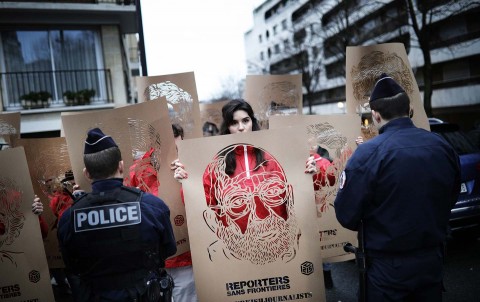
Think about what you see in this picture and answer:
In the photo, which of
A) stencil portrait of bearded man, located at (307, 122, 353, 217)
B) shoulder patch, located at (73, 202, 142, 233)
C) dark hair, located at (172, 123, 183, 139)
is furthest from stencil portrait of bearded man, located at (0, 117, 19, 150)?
stencil portrait of bearded man, located at (307, 122, 353, 217)

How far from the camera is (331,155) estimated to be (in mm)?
2902

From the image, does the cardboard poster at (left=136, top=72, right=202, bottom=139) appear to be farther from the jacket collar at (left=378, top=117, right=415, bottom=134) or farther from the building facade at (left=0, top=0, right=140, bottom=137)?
the building facade at (left=0, top=0, right=140, bottom=137)

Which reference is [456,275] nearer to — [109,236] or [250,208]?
[250,208]

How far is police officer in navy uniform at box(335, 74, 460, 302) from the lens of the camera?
189cm

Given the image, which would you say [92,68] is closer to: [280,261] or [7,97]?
[7,97]

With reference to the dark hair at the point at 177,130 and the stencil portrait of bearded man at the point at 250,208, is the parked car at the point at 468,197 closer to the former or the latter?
the stencil portrait of bearded man at the point at 250,208

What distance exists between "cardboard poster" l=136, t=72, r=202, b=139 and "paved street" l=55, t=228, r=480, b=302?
2.36 metres

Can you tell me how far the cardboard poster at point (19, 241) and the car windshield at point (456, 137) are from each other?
4.56 m

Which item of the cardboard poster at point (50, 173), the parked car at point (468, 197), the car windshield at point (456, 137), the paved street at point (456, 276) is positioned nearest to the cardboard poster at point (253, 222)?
the cardboard poster at point (50, 173)

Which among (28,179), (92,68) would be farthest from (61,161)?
(92,68)

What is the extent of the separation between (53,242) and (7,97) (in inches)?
442

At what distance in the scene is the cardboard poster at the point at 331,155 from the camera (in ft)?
9.21

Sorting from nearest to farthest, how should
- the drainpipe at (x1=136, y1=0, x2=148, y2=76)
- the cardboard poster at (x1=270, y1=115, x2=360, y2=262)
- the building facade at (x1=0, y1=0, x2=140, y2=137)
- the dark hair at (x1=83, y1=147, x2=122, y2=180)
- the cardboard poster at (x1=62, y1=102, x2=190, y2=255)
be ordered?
the dark hair at (x1=83, y1=147, x2=122, y2=180) < the cardboard poster at (x1=62, y1=102, x2=190, y2=255) < the cardboard poster at (x1=270, y1=115, x2=360, y2=262) < the drainpipe at (x1=136, y1=0, x2=148, y2=76) < the building facade at (x1=0, y1=0, x2=140, y2=137)

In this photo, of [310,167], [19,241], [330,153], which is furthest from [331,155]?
[19,241]
